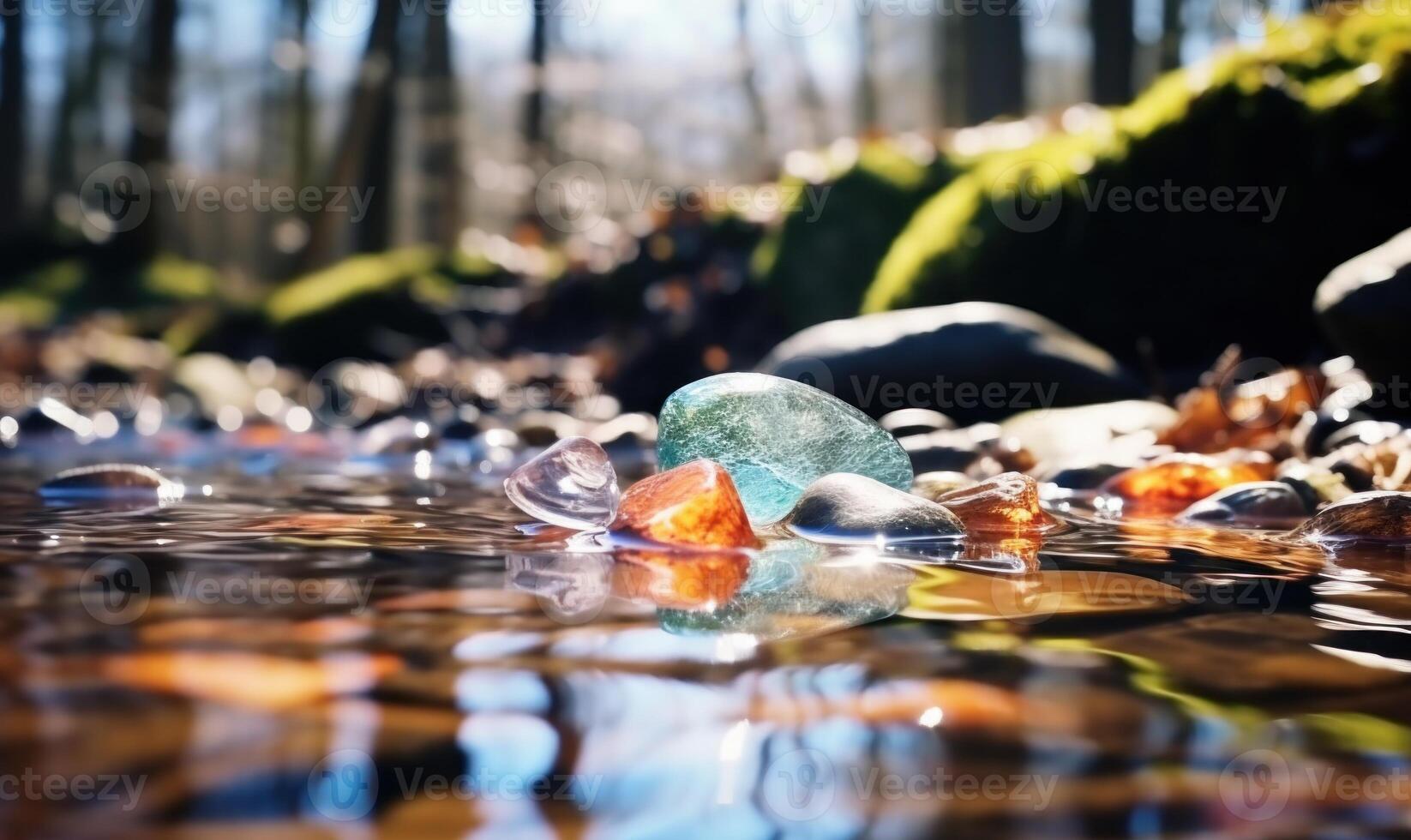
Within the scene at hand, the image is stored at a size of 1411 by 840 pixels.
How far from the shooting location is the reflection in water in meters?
0.90

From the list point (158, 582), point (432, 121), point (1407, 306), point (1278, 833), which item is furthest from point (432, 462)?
point (432, 121)

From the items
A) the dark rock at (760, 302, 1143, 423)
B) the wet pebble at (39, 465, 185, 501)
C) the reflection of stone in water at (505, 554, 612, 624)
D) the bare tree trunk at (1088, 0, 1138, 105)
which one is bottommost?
the reflection of stone in water at (505, 554, 612, 624)

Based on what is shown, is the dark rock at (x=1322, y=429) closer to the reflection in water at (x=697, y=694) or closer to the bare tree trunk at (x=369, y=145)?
the reflection in water at (x=697, y=694)

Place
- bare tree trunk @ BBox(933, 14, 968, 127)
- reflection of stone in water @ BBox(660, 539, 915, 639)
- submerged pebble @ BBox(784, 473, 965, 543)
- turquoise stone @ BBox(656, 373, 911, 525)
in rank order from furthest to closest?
bare tree trunk @ BBox(933, 14, 968, 127) < turquoise stone @ BBox(656, 373, 911, 525) < submerged pebble @ BBox(784, 473, 965, 543) < reflection of stone in water @ BBox(660, 539, 915, 639)

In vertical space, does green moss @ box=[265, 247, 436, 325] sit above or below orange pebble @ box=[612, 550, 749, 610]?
above

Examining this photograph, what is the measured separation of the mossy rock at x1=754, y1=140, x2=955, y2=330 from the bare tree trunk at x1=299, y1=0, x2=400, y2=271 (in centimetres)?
756

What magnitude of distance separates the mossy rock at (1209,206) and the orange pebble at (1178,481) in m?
2.58

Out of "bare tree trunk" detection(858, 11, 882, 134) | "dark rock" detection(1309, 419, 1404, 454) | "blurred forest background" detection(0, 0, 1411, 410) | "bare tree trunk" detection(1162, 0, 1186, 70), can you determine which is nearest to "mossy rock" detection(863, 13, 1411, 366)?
"blurred forest background" detection(0, 0, 1411, 410)

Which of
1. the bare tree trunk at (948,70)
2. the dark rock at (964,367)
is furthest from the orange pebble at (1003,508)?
the bare tree trunk at (948,70)

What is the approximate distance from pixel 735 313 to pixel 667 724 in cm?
707

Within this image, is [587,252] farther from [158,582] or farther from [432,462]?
[158,582]

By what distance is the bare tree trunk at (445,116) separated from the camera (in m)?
16.1

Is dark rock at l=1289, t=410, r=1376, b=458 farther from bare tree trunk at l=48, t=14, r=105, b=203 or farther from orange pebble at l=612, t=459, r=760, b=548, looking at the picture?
bare tree trunk at l=48, t=14, r=105, b=203

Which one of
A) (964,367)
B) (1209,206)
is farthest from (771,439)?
(1209,206)
